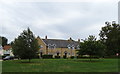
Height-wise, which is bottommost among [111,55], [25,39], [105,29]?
[111,55]

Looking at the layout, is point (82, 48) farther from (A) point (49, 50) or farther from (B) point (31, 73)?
(A) point (49, 50)

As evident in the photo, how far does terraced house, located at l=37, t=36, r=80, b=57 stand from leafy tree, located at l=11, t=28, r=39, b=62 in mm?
39649

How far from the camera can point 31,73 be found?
600 inches

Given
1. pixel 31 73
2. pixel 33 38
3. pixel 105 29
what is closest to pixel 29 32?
pixel 33 38

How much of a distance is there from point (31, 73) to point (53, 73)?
A: 5.64 feet

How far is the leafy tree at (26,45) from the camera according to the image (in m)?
30.3

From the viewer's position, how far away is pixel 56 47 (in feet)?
244

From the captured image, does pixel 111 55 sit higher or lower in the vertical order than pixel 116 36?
lower

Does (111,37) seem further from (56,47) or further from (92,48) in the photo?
(92,48)

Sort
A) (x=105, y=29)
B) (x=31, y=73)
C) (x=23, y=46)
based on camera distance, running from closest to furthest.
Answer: (x=31, y=73)
(x=23, y=46)
(x=105, y=29)

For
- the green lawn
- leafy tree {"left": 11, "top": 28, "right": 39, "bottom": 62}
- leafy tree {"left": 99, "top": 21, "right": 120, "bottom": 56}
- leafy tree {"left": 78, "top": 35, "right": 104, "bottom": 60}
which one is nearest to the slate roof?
leafy tree {"left": 99, "top": 21, "right": 120, "bottom": 56}

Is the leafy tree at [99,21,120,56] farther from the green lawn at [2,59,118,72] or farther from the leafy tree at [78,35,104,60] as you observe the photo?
the green lawn at [2,59,118,72]

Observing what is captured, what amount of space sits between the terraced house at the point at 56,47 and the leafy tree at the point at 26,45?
3965 centimetres

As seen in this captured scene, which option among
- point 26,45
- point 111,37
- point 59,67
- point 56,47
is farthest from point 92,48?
point 56,47
